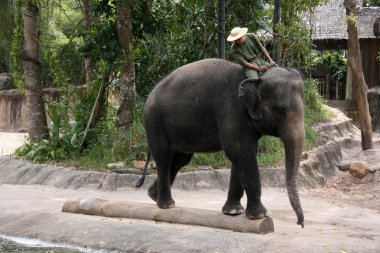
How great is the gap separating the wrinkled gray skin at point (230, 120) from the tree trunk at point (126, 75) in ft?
14.2

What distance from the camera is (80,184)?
10977mm

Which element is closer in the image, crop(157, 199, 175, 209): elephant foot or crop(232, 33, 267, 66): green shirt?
crop(232, 33, 267, 66): green shirt

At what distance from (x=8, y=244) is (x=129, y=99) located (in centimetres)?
508

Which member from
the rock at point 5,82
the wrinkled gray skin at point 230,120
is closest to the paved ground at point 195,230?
the wrinkled gray skin at point 230,120

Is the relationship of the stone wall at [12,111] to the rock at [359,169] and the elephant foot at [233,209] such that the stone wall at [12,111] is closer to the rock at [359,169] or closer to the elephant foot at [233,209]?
the rock at [359,169]

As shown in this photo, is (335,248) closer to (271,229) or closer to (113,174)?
(271,229)

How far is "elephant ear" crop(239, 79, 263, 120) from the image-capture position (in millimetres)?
6521

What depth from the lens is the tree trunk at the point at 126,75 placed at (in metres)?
12.0

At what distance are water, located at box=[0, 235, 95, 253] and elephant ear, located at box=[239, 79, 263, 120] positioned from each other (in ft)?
7.15

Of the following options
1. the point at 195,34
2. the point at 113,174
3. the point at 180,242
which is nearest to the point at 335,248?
the point at 180,242

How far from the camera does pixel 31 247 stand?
23.8 feet

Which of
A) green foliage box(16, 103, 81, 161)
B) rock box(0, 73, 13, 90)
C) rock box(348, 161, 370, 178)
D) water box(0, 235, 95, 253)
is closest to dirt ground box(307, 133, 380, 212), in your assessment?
rock box(348, 161, 370, 178)

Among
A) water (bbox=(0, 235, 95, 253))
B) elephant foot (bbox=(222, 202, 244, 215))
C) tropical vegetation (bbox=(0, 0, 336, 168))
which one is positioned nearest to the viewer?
water (bbox=(0, 235, 95, 253))

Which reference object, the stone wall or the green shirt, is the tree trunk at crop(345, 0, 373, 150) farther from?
the stone wall
